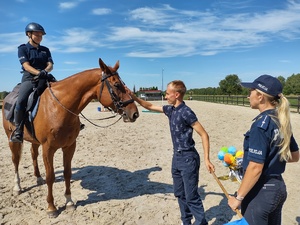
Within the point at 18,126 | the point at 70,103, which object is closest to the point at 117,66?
the point at 70,103

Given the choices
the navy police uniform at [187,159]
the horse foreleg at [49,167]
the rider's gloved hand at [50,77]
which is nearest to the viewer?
the navy police uniform at [187,159]

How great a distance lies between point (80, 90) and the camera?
4004 millimetres

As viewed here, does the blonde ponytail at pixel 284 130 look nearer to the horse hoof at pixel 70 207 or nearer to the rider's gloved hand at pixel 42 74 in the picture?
the horse hoof at pixel 70 207

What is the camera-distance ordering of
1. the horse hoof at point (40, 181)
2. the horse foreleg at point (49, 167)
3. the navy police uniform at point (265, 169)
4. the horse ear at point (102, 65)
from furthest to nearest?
the horse hoof at point (40, 181) < the horse foreleg at point (49, 167) < the horse ear at point (102, 65) < the navy police uniform at point (265, 169)

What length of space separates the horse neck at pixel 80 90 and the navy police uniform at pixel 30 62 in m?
0.63

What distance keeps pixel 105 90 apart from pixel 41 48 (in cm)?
192

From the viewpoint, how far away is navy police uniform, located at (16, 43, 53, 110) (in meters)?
4.34

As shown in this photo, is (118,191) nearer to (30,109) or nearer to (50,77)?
(30,109)

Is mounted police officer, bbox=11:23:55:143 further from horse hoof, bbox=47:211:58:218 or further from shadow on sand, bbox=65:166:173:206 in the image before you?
shadow on sand, bbox=65:166:173:206

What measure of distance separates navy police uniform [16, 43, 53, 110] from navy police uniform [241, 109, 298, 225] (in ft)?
12.1

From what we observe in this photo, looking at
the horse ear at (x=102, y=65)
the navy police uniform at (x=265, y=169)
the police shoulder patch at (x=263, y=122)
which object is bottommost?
the navy police uniform at (x=265, y=169)

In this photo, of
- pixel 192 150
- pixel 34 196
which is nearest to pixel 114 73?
pixel 192 150

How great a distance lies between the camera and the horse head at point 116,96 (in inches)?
146

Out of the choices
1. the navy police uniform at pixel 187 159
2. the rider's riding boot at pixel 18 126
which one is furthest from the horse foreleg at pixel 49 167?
the navy police uniform at pixel 187 159
